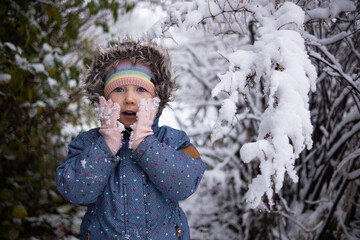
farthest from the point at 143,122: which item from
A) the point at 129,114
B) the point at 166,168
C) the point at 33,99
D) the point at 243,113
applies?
the point at 33,99

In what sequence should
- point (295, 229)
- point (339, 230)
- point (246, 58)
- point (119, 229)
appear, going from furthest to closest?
point (295, 229), point (339, 230), point (119, 229), point (246, 58)

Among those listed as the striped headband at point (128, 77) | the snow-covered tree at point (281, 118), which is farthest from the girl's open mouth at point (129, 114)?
the snow-covered tree at point (281, 118)

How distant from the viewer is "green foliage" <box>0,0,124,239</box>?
2055 millimetres

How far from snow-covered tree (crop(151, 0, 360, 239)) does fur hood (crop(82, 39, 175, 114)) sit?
0.14m

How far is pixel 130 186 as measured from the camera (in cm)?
123

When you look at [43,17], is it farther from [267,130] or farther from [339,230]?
[339,230]

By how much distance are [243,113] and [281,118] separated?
3.89 feet

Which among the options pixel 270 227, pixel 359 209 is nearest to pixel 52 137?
pixel 270 227

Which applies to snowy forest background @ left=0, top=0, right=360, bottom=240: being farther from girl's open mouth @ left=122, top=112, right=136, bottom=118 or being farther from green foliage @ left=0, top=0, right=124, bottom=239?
girl's open mouth @ left=122, top=112, right=136, bottom=118

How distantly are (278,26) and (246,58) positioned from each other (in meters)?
0.19

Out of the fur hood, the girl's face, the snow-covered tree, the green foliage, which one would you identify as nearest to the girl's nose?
the girl's face

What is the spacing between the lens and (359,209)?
2.28 metres

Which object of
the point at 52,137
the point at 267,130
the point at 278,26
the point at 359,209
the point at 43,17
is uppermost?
the point at 43,17

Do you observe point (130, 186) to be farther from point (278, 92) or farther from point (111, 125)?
point (278, 92)
